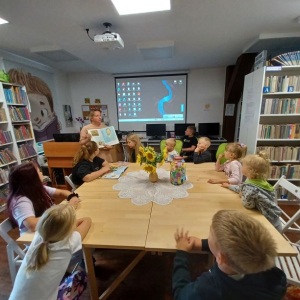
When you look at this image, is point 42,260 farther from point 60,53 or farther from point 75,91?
point 75,91

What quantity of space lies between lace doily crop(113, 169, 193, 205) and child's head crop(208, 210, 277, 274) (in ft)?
2.24

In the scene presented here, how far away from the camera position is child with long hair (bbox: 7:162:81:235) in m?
1.07

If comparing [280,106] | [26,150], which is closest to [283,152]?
[280,106]

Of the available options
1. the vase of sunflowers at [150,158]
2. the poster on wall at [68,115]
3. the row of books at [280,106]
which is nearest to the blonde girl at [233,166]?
the vase of sunflowers at [150,158]

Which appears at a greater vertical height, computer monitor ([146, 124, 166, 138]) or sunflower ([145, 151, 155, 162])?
sunflower ([145, 151, 155, 162])

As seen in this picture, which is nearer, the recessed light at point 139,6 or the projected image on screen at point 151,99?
the recessed light at point 139,6

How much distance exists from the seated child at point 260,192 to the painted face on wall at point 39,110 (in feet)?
14.0

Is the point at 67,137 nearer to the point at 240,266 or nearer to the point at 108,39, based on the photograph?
the point at 108,39

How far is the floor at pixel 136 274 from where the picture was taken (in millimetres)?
1369

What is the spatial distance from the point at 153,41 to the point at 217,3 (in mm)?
1105

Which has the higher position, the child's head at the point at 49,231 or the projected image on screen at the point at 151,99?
the projected image on screen at the point at 151,99

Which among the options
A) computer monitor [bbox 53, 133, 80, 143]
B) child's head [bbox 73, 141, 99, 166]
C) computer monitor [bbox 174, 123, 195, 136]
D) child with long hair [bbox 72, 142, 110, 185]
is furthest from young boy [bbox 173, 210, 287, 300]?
computer monitor [bbox 174, 123, 195, 136]

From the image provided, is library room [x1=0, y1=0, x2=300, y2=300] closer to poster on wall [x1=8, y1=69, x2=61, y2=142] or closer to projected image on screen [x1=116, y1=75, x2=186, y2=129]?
poster on wall [x1=8, y1=69, x2=61, y2=142]

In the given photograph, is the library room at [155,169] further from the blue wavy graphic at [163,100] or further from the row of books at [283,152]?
the blue wavy graphic at [163,100]
